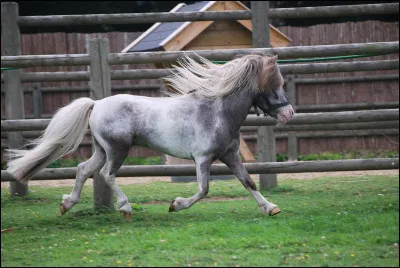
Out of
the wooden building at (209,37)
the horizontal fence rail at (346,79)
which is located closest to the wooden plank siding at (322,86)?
the horizontal fence rail at (346,79)

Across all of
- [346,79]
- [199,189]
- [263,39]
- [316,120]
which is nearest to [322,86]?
[346,79]

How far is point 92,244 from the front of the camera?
519cm

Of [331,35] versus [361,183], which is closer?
[361,183]

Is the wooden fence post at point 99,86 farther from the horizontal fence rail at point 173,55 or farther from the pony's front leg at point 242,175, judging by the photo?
the pony's front leg at point 242,175

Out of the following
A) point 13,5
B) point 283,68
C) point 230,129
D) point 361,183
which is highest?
point 13,5

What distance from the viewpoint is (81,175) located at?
639 centimetres

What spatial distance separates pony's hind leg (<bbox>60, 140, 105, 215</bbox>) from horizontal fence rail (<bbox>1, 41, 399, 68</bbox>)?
0.98 metres

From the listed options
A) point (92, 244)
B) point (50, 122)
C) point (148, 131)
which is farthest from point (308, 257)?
point (50, 122)

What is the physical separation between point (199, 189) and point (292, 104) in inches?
262

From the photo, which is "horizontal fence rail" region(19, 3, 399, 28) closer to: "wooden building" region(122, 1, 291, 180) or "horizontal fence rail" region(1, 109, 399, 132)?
"horizontal fence rail" region(1, 109, 399, 132)

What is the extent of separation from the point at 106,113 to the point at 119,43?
28.5ft

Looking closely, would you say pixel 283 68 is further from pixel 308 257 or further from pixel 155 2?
pixel 155 2

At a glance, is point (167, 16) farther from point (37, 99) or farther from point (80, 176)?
point (37, 99)

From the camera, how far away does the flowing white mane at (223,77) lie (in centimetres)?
633
